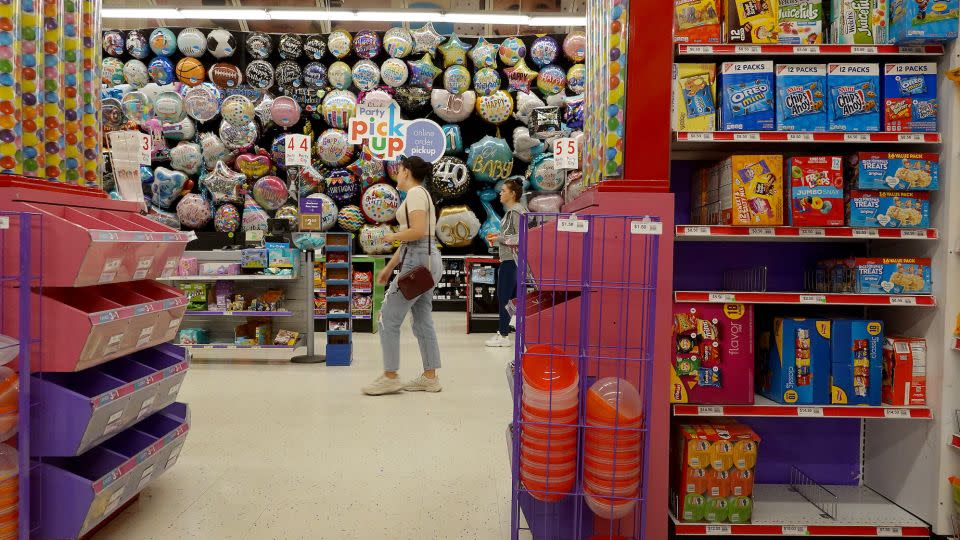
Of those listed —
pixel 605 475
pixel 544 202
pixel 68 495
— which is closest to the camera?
pixel 605 475

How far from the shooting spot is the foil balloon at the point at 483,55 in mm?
9375

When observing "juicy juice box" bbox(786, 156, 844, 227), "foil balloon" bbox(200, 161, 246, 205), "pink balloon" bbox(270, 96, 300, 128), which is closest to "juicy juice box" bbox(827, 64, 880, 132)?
"juicy juice box" bbox(786, 156, 844, 227)

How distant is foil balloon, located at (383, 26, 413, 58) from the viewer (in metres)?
9.30

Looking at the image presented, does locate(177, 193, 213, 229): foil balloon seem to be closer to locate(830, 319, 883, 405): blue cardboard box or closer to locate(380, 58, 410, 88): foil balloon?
locate(380, 58, 410, 88): foil balloon

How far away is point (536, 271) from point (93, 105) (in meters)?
1.99

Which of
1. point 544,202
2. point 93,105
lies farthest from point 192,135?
point 93,105

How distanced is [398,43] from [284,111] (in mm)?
1957

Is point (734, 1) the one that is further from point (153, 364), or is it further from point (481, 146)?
point (481, 146)

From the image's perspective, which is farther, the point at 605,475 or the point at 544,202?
the point at 544,202

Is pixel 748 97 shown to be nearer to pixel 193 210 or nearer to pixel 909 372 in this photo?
pixel 909 372

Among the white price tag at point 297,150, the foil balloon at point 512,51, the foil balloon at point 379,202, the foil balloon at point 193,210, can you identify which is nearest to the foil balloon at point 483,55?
the foil balloon at point 512,51

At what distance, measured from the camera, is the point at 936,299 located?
7.29ft

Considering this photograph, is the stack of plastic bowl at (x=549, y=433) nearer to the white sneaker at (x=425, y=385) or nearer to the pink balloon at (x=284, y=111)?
the white sneaker at (x=425, y=385)

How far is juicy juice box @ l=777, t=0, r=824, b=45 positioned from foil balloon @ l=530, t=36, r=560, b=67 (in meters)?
7.50
